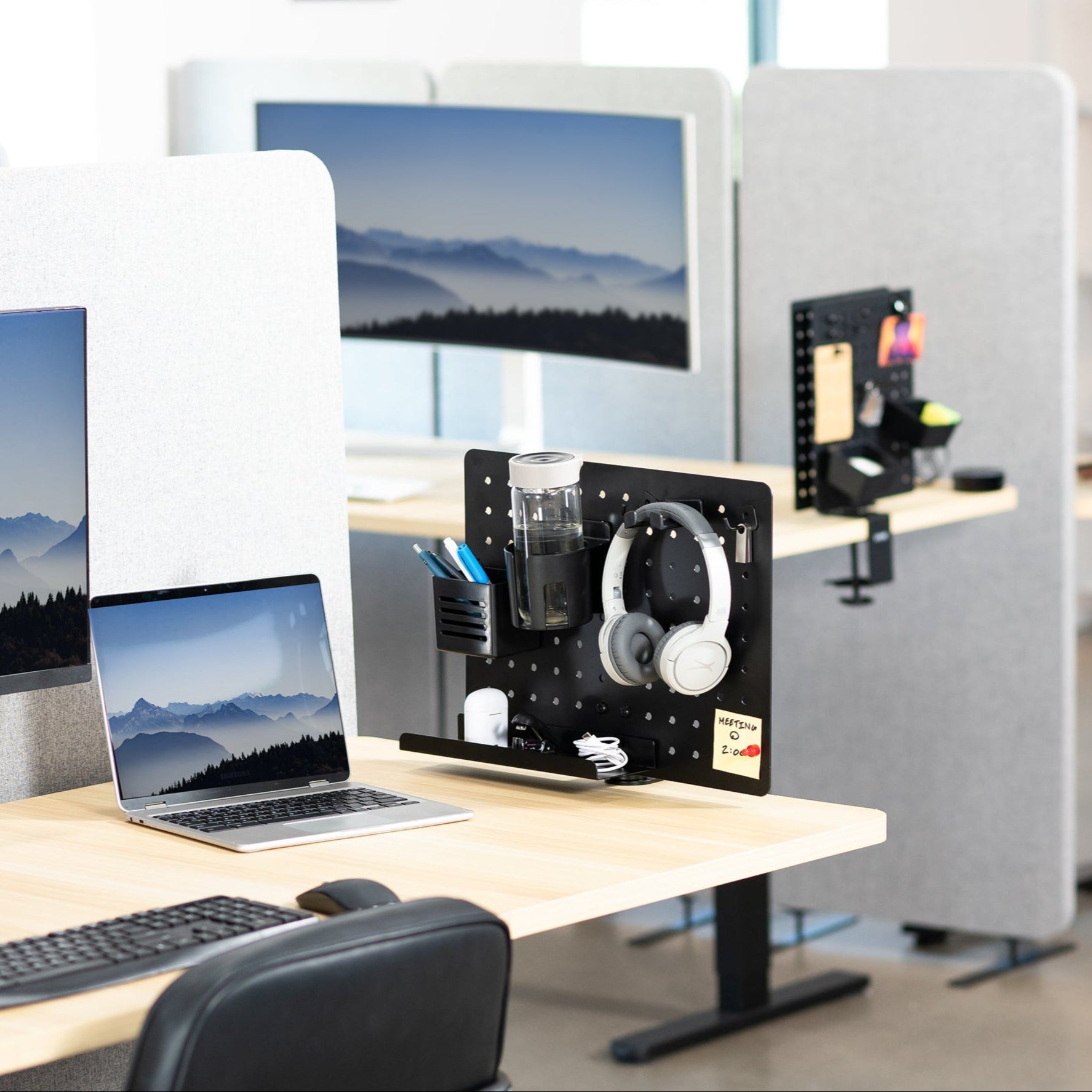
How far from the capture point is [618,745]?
1801 millimetres

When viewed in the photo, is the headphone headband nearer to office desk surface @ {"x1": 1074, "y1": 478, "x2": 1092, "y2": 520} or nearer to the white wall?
the white wall

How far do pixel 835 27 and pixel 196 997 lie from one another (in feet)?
16.8

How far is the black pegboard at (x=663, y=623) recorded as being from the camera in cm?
170

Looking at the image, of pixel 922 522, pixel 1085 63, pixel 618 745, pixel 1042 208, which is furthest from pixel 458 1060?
pixel 1085 63

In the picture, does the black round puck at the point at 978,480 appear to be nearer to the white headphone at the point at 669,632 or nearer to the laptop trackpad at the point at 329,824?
the white headphone at the point at 669,632

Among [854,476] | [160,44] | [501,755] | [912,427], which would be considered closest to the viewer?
[501,755]

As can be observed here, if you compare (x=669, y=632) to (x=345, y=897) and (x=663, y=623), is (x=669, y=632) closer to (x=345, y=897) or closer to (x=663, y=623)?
(x=663, y=623)

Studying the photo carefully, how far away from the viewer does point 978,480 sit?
3.03 metres

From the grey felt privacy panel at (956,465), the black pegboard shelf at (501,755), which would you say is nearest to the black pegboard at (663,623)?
the black pegboard shelf at (501,755)

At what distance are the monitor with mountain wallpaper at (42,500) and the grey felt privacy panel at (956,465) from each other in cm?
190

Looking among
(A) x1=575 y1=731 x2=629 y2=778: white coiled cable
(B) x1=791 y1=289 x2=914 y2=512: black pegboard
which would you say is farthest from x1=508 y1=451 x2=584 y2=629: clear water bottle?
(B) x1=791 y1=289 x2=914 y2=512: black pegboard

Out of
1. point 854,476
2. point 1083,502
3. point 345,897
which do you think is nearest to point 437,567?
point 345,897

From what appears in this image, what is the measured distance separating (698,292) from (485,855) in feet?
6.48

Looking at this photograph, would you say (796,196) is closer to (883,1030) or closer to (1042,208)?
(1042,208)
